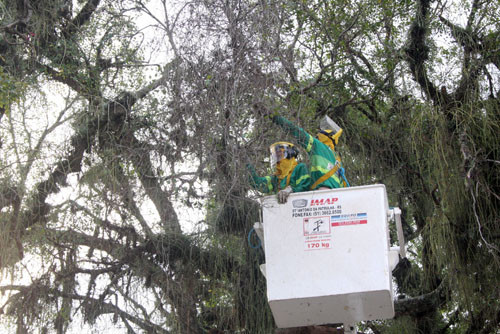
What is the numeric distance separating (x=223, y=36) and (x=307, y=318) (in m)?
1.99

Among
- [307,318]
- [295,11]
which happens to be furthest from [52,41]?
[307,318]

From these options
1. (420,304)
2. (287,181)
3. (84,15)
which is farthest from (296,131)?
(84,15)

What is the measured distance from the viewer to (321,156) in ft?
17.1

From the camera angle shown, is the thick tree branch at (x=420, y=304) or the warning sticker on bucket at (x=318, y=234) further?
the thick tree branch at (x=420, y=304)

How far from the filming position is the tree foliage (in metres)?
6.11

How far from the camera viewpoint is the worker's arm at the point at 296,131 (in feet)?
16.4

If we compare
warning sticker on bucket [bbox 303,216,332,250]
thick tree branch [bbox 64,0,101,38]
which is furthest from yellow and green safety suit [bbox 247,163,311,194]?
thick tree branch [bbox 64,0,101,38]

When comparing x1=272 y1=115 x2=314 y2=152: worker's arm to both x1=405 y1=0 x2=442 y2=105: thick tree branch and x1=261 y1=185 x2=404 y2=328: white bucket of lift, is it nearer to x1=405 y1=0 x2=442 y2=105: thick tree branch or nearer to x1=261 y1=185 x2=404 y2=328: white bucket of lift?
x1=261 y1=185 x2=404 y2=328: white bucket of lift

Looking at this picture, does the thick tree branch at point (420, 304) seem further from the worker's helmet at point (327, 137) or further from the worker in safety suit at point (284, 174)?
the worker in safety suit at point (284, 174)

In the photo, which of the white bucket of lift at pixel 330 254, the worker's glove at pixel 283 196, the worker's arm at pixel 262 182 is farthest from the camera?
the worker's arm at pixel 262 182

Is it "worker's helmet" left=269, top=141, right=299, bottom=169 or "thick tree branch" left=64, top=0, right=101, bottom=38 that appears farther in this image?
"thick tree branch" left=64, top=0, right=101, bottom=38

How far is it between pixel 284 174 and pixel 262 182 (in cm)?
25

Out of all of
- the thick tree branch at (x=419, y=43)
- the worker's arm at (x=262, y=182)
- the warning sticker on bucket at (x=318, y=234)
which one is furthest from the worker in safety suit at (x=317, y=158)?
the thick tree branch at (x=419, y=43)

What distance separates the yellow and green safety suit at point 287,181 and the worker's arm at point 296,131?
0.53 ft
